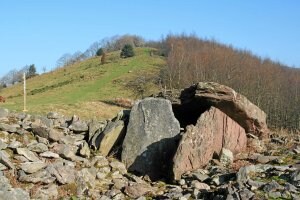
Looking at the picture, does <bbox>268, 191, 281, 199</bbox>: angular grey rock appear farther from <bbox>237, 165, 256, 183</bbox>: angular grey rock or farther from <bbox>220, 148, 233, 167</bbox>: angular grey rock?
<bbox>220, 148, 233, 167</bbox>: angular grey rock

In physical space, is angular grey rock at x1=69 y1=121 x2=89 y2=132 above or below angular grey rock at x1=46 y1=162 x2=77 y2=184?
above

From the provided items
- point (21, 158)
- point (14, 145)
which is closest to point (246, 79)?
point (14, 145)

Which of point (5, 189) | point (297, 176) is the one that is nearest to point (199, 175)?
point (297, 176)

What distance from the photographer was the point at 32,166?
10422 millimetres

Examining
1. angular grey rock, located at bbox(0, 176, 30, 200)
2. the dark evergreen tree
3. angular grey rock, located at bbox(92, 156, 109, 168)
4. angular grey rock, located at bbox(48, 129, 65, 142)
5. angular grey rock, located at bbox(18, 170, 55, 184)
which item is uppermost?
the dark evergreen tree

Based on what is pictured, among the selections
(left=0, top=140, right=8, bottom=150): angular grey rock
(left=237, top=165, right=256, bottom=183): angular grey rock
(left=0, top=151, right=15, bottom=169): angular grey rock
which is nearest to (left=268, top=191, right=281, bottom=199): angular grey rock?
(left=237, top=165, right=256, bottom=183): angular grey rock

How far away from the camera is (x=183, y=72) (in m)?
40.8

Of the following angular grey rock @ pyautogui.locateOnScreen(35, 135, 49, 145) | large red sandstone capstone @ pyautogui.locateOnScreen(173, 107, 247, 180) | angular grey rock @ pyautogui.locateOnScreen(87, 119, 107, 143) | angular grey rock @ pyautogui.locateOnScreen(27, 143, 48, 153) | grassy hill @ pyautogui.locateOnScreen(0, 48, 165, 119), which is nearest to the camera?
angular grey rock @ pyautogui.locateOnScreen(27, 143, 48, 153)

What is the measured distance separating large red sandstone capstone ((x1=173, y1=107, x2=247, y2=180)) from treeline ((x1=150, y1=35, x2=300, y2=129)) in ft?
80.7

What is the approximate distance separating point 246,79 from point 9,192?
106 ft

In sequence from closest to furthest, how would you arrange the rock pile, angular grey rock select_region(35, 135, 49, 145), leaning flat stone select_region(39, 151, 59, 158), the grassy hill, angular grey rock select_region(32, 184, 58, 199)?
angular grey rock select_region(32, 184, 58, 199)
the rock pile
leaning flat stone select_region(39, 151, 59, 158)
angular grey rock select_region(35, 135, 49, 145)
the grassy hill

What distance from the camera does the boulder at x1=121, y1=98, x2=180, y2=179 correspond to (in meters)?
12.1

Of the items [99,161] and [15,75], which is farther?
[15,75]

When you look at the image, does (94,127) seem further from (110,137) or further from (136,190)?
(136,190)
